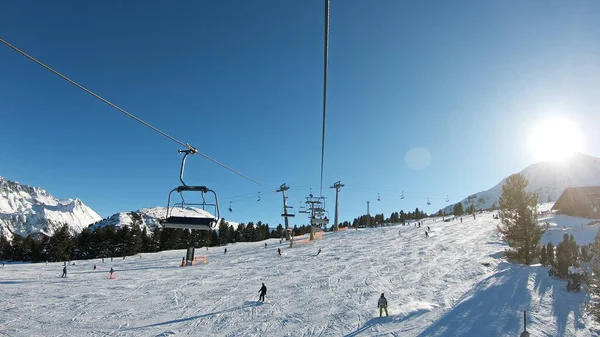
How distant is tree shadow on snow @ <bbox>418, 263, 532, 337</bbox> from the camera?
1451 centimetres

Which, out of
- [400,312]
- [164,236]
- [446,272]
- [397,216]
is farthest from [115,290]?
[397,216]

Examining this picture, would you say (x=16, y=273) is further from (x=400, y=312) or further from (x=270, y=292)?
(x=400, y=312)

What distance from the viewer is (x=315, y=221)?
44875mm

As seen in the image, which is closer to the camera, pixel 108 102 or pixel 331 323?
pixel 108 102

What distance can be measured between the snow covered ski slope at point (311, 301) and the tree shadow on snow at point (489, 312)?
2.1 inches

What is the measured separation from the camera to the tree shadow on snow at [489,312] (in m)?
14.5

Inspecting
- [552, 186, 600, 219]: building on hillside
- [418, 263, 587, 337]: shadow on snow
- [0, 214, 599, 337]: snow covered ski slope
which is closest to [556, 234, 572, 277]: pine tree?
[418, 263, 587, 337]: shadow on snow

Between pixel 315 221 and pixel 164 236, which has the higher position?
pixel 315 221

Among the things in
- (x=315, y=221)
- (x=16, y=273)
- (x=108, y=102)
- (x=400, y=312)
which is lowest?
(x=16, y=273)

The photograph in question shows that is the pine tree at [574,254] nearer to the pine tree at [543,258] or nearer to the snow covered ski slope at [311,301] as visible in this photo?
the pine tree at [543,258]

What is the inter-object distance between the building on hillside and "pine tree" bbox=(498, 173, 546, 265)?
40.7 m

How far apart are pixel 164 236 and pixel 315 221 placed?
5400 centimetres

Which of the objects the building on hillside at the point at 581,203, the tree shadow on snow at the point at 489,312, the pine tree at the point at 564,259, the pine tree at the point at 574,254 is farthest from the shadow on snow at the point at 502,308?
the building on hillside at the point at 581,203

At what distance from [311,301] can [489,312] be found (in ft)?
32.5
